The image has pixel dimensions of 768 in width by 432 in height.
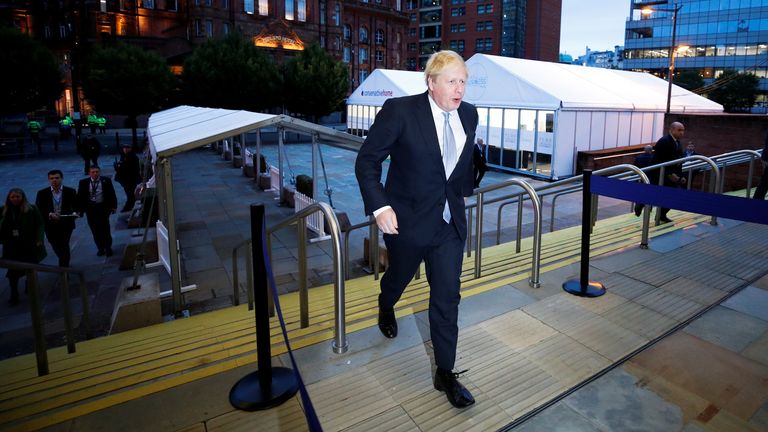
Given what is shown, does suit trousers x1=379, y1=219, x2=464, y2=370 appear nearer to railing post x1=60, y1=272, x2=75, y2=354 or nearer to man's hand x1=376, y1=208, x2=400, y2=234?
man's hand x1=376, y1=208, x2=400, y2=234

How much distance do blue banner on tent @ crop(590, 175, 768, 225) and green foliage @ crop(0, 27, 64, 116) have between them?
1280 inches

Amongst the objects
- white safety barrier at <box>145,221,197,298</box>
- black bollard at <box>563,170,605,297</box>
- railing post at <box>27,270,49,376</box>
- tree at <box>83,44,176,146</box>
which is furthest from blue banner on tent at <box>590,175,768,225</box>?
tree at <box>83,44,176,146</box>

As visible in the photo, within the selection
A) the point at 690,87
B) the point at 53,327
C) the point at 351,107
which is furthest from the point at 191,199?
the point at 690,87

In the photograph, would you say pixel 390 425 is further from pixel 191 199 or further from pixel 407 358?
pixel 191 199

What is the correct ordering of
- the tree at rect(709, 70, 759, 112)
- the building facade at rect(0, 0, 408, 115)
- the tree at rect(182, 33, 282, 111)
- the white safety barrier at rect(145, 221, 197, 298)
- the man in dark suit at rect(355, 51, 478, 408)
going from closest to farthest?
1. the man in dark suit at rect(355, 51, 478, 408)
2. the white safety barrier at rect(145, 221, 197, 298)
3. the tree at rect(182, 33, 282, 111)
4. the building facade at rect(0, 0, 408, 115)
5. the tree at rect(709, 70, 759, 112)

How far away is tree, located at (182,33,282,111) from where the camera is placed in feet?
112

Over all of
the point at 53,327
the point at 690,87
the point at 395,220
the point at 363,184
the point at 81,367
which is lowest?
the point at 53,327

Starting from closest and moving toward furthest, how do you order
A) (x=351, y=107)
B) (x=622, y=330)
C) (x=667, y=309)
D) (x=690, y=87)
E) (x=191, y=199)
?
1. (x=622, y=330)
2. (x=667, y=309)
3. (x=191, y=199)
4. (x=351, y=107)
5. (x=690, y=87)

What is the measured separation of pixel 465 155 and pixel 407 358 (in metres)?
1.47

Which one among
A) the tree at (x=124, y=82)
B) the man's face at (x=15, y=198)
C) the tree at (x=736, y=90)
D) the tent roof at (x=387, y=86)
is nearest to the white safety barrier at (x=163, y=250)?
the man's face at (x=15, y=198)

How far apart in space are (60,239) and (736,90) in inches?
2732

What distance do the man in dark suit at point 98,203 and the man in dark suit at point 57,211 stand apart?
29.3 inches

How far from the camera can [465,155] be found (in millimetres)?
2928

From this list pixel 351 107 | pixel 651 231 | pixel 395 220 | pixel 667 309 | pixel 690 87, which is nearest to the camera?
pixel 395 220
